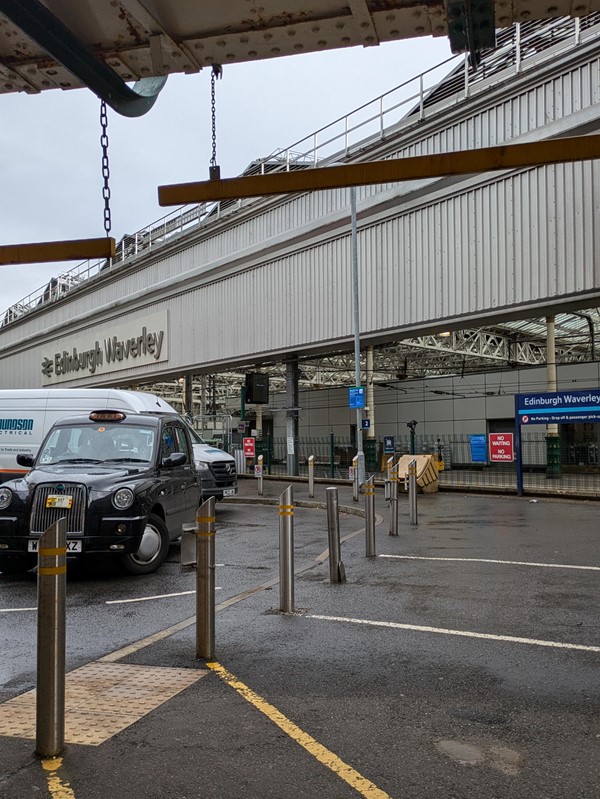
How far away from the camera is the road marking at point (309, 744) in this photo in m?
3.44

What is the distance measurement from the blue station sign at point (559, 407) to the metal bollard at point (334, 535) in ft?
40.6

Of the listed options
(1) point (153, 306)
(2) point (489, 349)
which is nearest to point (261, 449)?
(1) point (153, 306)

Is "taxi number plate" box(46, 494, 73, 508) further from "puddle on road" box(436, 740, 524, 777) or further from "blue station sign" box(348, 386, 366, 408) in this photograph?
"blue station sign" box(348, 386, 366, 408)

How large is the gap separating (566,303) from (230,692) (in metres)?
17.6

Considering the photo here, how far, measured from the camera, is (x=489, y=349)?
4181cm

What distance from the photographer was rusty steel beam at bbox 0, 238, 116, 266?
23.3 ft

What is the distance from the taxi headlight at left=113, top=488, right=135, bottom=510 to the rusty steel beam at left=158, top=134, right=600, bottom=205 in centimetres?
355

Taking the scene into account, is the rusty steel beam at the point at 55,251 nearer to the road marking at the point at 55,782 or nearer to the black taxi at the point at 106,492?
the black taxi at the point at 106,492

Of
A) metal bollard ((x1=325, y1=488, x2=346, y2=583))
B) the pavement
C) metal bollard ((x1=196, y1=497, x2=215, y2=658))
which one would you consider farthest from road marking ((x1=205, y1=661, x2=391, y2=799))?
metal bollard ((x1=325, y1=488, x2=346, y2=583))

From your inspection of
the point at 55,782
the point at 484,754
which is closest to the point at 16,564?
the point at 55,782

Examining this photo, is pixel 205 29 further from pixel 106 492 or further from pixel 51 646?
pixel 106 492

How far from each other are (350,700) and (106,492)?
4884 millimetres

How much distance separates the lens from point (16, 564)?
910cm

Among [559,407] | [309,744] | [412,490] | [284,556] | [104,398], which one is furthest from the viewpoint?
[559,407]
